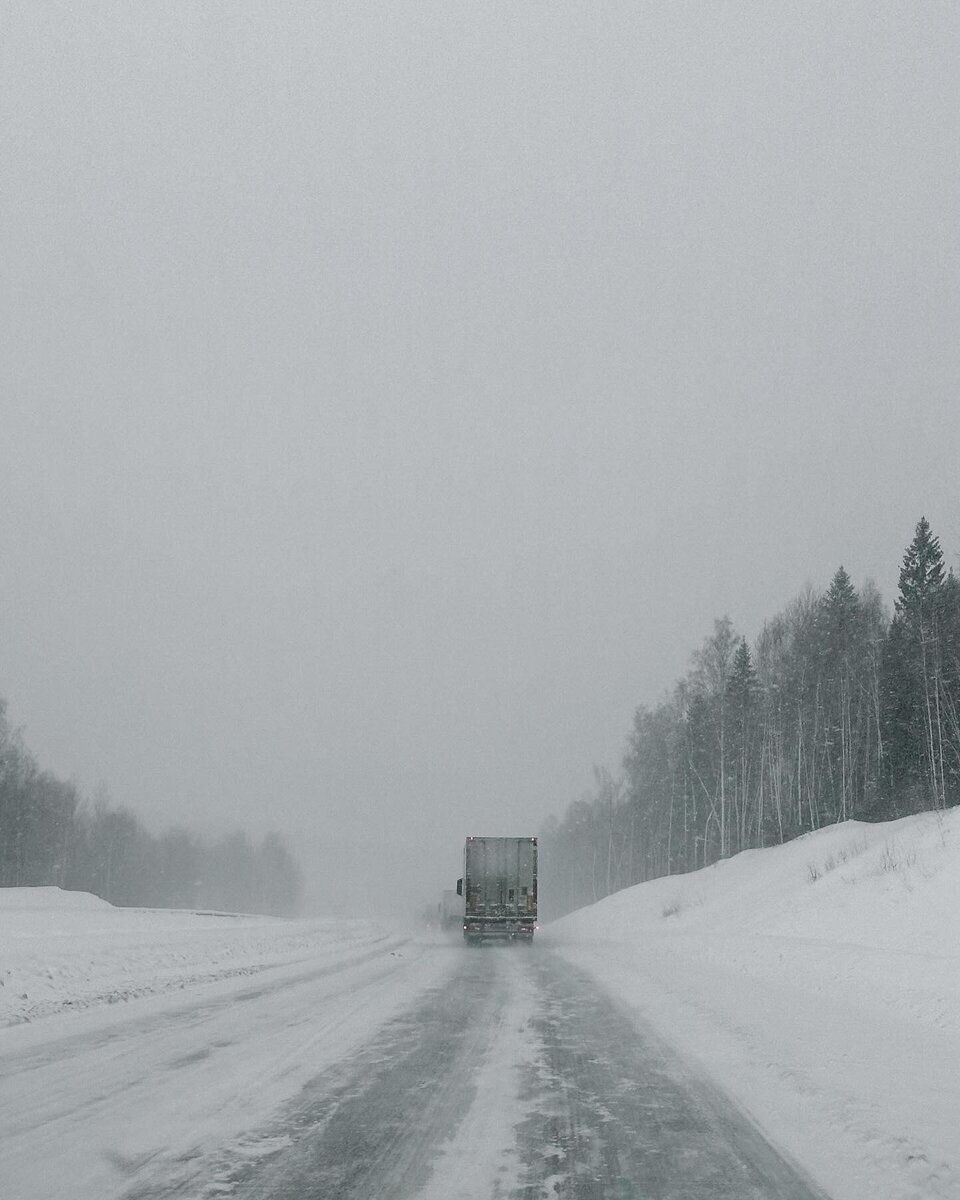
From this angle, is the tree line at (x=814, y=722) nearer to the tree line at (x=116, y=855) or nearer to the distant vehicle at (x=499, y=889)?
the distant vehicle at (x=499, y=889)

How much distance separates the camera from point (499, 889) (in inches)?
1264

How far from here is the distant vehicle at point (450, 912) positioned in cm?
4748

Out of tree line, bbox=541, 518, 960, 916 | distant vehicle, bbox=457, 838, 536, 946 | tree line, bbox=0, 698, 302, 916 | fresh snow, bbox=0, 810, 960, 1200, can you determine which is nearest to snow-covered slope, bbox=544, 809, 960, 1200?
fresh snow, bbox=0, 810, 960, 1200

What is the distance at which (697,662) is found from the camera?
200 feet

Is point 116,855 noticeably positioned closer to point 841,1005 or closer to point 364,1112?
point 841,1005

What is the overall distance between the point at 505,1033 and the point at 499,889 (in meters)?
23.7

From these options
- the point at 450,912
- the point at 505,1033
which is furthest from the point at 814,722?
the point at 505,1033

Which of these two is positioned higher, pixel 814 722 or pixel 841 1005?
pixel 814 722

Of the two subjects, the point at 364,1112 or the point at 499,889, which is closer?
the point at 364,1112

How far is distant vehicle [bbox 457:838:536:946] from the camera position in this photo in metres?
31.5

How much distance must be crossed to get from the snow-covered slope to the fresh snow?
31 mm

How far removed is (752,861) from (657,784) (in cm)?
2894

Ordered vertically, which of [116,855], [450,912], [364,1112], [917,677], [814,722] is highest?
[917,677]

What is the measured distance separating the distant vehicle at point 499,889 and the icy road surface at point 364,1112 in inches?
875
